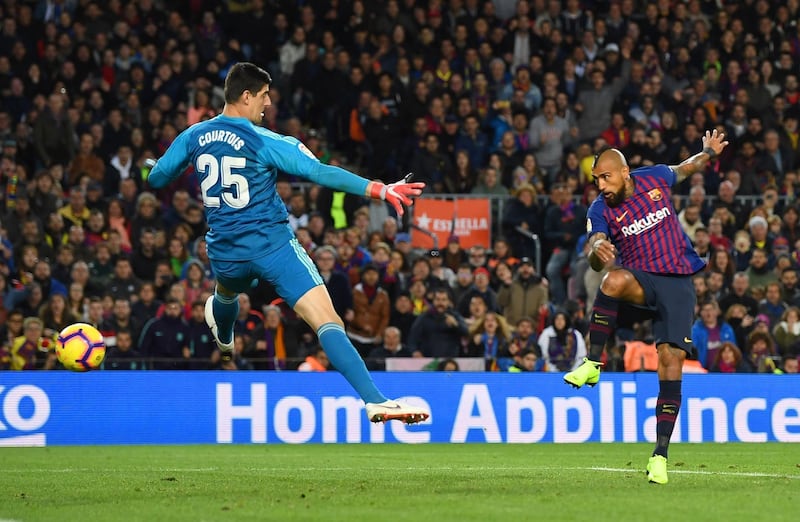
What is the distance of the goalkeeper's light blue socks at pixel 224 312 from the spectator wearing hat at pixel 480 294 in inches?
327

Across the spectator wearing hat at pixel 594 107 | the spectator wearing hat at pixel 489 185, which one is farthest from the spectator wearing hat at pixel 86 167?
the spectator wearing hat at pixel 594 107

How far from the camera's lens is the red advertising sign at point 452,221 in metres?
20.9

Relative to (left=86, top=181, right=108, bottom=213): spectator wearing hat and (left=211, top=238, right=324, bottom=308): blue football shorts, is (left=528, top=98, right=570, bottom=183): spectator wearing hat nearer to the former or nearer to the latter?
(left=86, top=181, right=108, bottom=213): spectator wearing hat

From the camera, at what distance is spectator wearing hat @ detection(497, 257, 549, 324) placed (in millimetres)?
19219

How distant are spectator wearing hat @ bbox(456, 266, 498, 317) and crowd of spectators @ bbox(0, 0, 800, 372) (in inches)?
1.4

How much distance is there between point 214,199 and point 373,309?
9530 mm

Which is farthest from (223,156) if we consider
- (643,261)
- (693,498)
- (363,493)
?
(693,498)

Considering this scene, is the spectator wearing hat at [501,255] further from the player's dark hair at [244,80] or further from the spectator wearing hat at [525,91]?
the player's dark hair at [244,80]

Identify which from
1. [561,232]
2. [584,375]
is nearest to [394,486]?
[584,375]

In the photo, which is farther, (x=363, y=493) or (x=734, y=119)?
(x=734, y=119)

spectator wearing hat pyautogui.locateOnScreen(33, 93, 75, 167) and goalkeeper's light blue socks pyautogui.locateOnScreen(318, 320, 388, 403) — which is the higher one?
spectator wearing hat pyautogui.locateOnScreen(33, 93, 75, 167)

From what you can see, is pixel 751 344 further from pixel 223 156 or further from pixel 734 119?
pixel 223 156

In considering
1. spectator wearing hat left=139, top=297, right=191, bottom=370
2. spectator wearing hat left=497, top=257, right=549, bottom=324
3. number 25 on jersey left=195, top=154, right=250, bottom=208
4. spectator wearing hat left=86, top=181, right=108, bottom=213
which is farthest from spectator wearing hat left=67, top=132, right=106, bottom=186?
number 25 on jersey left=195, top=154, right=250, bottom=208

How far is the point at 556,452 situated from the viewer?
46.9 ft
